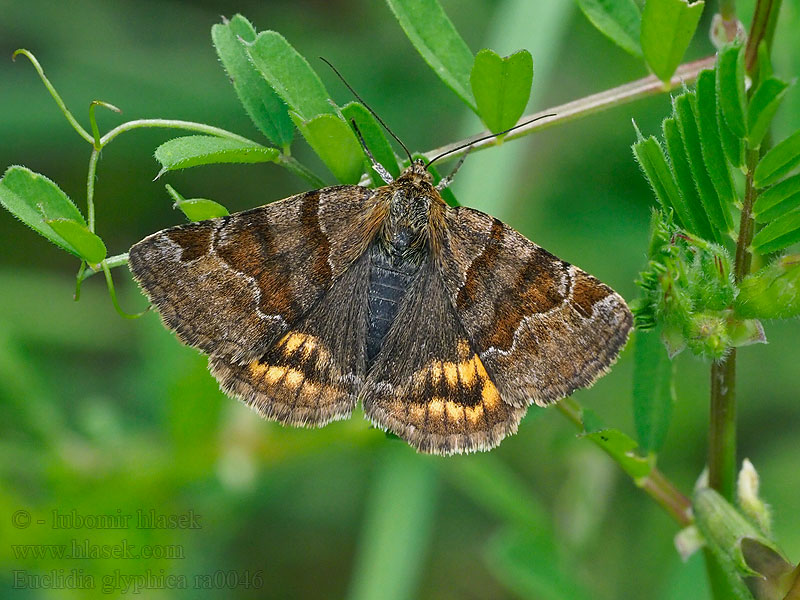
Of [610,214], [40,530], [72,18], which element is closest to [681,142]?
[610,214]

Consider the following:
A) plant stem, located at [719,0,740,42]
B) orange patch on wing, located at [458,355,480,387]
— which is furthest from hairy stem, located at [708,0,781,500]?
orange patch on wing, located at [458,355,480,387]

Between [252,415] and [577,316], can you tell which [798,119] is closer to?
[577,316]

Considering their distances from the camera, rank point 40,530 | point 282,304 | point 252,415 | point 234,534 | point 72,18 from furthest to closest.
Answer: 1. point 72,18
2. point 234,534
3. point 252,415
4. point 40,530
5. point 282,304

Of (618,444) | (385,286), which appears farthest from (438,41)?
(618,444)

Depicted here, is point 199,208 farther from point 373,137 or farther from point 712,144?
point 712,144

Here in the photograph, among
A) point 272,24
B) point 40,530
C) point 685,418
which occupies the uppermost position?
point 272,24

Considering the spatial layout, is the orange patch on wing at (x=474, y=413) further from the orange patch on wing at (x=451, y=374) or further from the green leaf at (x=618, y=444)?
the green leaf at (x=618, y=444)
